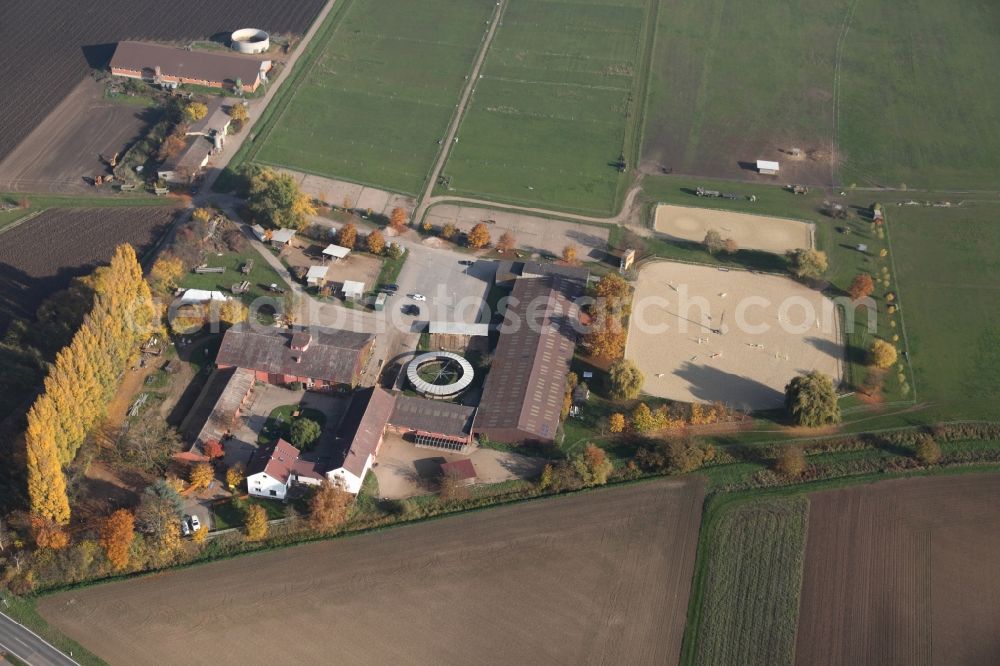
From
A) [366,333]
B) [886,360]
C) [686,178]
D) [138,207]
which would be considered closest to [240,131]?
[138,207]

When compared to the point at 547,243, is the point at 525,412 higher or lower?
lower

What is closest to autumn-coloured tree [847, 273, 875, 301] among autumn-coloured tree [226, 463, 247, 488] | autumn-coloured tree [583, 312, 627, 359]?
autumn-coloured tree [583, 312, 627, 359]

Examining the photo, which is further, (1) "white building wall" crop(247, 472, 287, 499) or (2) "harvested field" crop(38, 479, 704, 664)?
(1) "white building wall" crop(247, 472, 287, 499)

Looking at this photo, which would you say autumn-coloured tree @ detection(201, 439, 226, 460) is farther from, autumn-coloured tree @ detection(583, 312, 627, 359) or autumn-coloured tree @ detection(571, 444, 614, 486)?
autumn-coloured tree @ detection(583, 312, 627, 359)

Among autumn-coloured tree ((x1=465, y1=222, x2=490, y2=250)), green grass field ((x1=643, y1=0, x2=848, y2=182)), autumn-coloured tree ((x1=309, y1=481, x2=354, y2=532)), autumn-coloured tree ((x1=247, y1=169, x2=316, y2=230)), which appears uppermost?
green grass field ((x1=643, y1=0, x2=848, y2=182))

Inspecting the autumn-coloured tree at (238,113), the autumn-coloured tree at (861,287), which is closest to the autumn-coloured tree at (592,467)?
the autumn-coloured tree at (861,287)

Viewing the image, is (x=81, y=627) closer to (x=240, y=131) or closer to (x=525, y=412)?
(x=525, y=412)

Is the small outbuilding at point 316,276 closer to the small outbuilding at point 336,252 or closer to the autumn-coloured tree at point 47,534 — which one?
the small outbuilding at point 336,252
